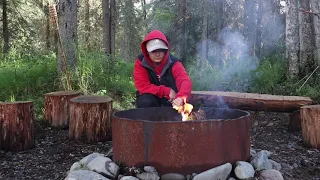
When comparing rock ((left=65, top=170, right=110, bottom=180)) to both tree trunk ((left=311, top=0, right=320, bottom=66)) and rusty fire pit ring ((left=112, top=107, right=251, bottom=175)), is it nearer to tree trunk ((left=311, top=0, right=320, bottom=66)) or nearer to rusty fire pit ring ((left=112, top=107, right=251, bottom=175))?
rusty fire pit ring ((left=112, top=107, right=251, bottom=175))

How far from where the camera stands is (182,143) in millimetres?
3018

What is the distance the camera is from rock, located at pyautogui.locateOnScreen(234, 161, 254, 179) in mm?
3107

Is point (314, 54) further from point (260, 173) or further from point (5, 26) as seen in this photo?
point (5, 26)

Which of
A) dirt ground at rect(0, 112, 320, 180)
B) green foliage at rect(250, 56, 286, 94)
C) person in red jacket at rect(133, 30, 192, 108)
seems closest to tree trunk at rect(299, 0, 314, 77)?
green foliage at rect(250, 56, 286, 94)

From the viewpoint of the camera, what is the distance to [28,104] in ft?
15.4

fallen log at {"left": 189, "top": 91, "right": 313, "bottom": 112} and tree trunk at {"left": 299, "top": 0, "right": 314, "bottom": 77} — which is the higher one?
tree trunk at {"left": 299, "top": 0, "right": 314, "bottom": 77}

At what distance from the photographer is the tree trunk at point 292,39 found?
7246mm

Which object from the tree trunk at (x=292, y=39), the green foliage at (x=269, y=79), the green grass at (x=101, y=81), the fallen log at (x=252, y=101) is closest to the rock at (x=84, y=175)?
the fallen log at (x=252, y=101)

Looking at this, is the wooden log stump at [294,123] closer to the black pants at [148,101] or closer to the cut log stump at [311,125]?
the cut log stump at [311,125]

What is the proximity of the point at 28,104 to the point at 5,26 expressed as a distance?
39.0ft

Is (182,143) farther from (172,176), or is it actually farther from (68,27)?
(68,27)

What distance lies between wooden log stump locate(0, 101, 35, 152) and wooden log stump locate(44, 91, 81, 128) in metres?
1.08

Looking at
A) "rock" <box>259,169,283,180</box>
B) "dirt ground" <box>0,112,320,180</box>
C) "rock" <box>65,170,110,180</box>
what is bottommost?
"dirt ground" <box>0,112,320,180</box>

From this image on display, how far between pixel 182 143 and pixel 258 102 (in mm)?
2646
